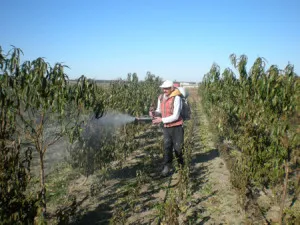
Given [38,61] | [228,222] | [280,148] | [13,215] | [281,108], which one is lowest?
[228,222]

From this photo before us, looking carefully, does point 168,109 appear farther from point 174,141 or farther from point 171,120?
point 174,141

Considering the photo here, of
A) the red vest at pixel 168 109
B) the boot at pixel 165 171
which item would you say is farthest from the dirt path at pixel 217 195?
the red vest at pixel 168 109

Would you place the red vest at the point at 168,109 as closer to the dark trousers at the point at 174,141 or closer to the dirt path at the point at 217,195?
the dark trousers at the point at 174,141

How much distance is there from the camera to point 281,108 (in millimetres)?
3609

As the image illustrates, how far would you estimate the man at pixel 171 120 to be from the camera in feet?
20.2

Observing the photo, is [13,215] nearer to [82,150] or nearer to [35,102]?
[35,102]

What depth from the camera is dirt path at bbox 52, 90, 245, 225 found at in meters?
4.32

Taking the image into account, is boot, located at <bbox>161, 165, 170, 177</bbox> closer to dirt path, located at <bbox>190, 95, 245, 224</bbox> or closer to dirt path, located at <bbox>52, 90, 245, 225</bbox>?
dirt path, located at <bbox>52, 90, 245, 225</bbox>

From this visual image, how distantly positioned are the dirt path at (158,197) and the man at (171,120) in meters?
0.60

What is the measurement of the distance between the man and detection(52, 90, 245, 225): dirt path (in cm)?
60

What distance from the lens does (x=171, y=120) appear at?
242 inches

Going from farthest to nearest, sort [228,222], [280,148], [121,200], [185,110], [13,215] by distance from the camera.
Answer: [185,110] → [121,200] → [228,222] → [280,148] → [13,215]

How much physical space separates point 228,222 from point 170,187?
1.70m

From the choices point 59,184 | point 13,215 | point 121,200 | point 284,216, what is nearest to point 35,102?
point 13,215
